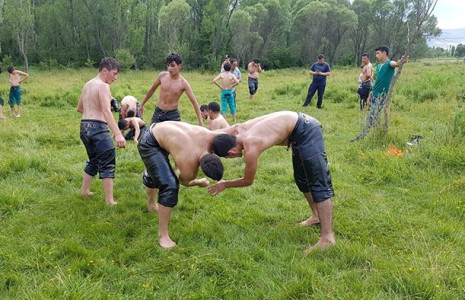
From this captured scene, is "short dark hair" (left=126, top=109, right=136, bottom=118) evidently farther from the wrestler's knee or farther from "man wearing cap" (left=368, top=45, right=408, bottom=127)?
"man wearing cap" (left=368, top=45, right=408, bottom=127)

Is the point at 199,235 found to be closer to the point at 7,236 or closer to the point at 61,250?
the point at 61,250

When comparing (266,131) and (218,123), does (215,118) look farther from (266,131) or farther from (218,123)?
(266,131)

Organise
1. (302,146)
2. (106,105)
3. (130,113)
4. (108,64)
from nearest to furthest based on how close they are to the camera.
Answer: (302,146) < (106,105) < (108,64) < (130,113)

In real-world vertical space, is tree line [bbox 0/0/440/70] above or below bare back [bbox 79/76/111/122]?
above

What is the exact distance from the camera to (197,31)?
3859cm

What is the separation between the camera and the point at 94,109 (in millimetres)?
4449

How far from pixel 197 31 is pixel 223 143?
124 ft

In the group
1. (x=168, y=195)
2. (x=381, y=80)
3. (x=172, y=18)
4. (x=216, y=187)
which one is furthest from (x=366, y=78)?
(x=172, y=18)

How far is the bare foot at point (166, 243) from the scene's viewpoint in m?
3.51

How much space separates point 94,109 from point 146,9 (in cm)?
3623

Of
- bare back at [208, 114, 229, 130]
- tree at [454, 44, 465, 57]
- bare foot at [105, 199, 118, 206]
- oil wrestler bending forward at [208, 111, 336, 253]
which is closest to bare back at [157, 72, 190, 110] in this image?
bare back at [208, 114, 229, 130]

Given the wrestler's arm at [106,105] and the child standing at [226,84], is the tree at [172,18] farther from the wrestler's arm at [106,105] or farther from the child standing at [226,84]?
the wrestler's arm at [106,105]

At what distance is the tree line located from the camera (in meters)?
35.2

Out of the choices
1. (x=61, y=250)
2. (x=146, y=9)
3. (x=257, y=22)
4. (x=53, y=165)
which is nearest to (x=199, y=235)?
(x=61, y=250)
